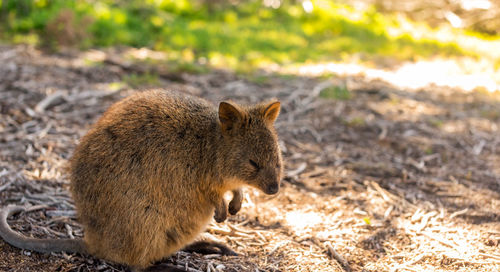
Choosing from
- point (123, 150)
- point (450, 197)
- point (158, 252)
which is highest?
point (123, 150)

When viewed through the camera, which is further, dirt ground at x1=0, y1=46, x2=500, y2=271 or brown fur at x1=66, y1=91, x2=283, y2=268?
→ dirt ground at x1=0, y1=46, x2=500, y2=271

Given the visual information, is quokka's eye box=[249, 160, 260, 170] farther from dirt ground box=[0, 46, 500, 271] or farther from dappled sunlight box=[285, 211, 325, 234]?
dappled sunlight box=[285, 211, 325, 234]

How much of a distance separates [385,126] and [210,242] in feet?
11.2

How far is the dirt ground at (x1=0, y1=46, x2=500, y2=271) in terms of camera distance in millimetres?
3631

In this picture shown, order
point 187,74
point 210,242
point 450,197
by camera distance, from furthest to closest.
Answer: point 187,74
point 450,197
point 210,242

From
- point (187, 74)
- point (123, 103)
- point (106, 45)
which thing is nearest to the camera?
point (123, 103)

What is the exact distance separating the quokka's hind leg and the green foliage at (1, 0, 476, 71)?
503 centimetres

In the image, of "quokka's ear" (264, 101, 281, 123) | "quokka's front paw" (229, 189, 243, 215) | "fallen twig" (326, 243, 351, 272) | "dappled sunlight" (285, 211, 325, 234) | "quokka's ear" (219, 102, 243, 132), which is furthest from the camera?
"dappled sunlight" (285, 211, 325, 234)

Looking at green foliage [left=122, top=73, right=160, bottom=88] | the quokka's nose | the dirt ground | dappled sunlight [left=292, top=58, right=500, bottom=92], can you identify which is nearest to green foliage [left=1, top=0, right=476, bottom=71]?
dappled sunlight [left=292, top=58, right=500, bottom=92]

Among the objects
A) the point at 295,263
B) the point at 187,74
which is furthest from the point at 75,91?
the point at 295,263

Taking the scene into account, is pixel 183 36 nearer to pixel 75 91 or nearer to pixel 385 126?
pixel 75 91

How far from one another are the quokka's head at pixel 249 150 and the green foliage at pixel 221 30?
5.00 m

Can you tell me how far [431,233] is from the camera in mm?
3961

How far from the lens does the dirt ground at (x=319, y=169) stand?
3631 millimetres
